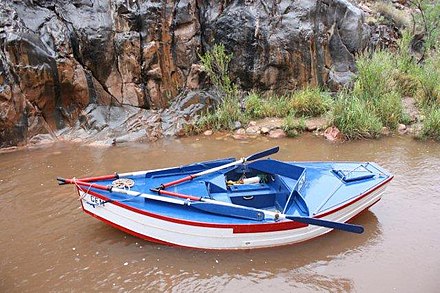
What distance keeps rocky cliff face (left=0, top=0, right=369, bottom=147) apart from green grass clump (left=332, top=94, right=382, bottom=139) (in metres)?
2.07

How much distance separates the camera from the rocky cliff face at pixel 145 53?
941cm

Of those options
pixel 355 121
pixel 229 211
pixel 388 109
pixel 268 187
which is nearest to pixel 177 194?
pixel 229 211

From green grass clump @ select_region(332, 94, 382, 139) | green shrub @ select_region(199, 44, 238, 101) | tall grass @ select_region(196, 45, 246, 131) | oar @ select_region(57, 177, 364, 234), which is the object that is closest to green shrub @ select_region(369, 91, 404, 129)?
green grass clump @ select_region(332, 94, 382, 139)

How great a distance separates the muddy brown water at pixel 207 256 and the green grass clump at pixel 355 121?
2113 millimetres

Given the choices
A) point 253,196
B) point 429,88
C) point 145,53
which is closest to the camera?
point 253,196

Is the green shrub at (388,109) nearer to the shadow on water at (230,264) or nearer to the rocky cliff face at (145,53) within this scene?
the rocky cliff face at (145,53)

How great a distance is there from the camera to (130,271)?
4922 millimetres

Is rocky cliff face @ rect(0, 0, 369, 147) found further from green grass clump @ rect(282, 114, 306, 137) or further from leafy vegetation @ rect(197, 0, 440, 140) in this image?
green grass clump @ rect(282, 114, 306, 137)

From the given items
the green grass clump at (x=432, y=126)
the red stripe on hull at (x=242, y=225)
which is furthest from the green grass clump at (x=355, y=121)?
the red stripe on hull at (x=242, y=225)

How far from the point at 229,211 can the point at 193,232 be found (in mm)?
524

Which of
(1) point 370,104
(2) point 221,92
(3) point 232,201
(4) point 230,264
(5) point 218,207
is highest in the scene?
(2) point 221,92

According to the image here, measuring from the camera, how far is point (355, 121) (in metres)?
9.33

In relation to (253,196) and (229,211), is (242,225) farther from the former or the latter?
(253,196)

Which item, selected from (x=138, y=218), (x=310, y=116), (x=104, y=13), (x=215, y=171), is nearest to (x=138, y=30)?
(x=104, y=13)
